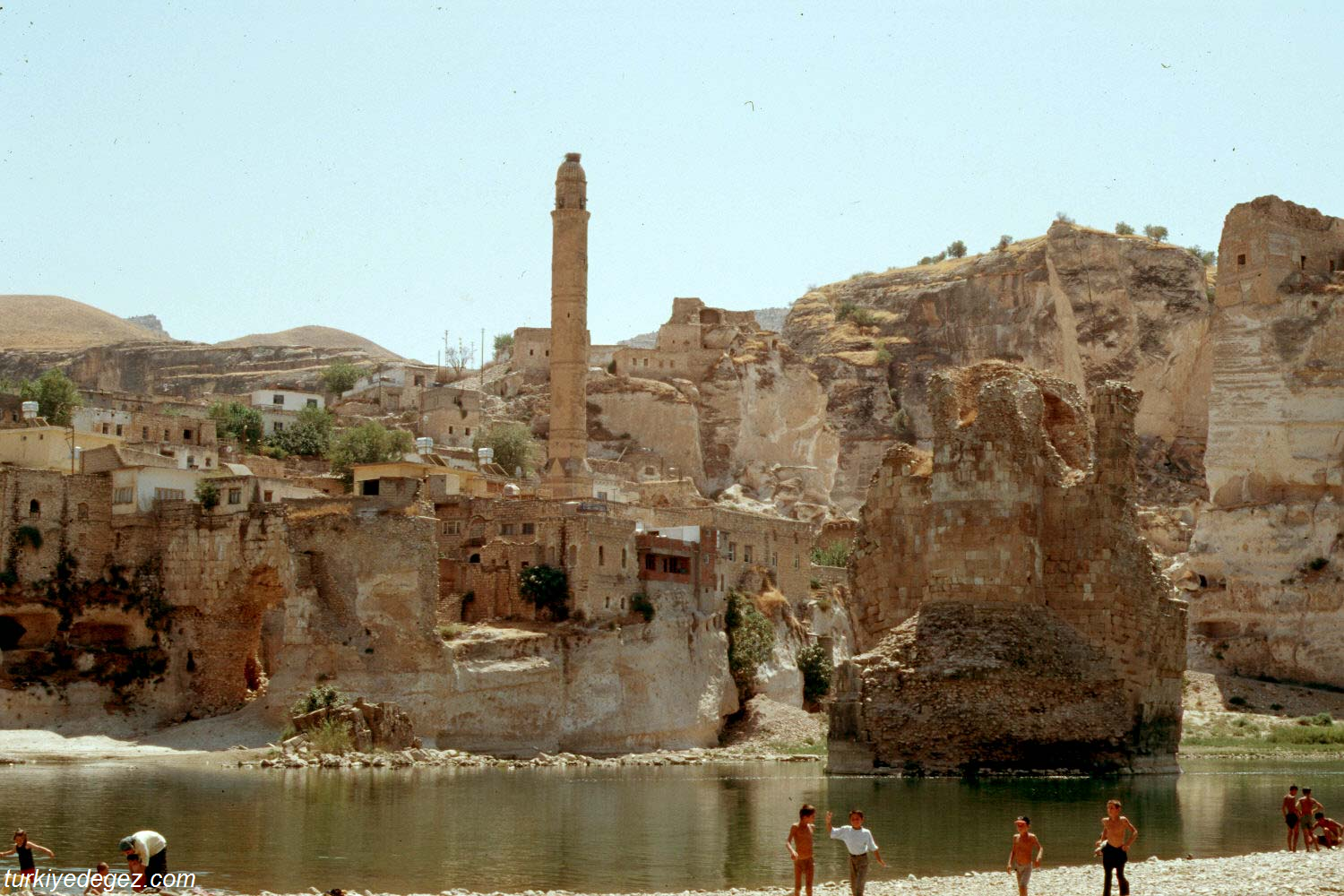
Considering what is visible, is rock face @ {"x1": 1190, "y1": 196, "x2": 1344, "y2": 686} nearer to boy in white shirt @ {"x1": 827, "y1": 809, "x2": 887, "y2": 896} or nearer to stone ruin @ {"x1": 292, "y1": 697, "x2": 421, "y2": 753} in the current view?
stone ruin @ {"x1": 292, "y1": 697, "x2": 421, "y2": 753}

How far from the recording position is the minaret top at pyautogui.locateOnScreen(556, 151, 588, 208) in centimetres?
7194

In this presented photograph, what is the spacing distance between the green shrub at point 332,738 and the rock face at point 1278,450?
34.5m

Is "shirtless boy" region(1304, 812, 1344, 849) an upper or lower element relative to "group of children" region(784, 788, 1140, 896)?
lower

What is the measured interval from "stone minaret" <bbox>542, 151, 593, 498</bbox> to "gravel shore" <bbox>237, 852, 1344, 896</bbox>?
146 feet

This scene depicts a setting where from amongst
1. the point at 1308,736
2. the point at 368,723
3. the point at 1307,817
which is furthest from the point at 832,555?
the point at 1307,817

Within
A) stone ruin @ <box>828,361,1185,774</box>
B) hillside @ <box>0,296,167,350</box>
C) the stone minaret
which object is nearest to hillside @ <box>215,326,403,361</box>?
hillside @ <box>0,296,167,350</box>

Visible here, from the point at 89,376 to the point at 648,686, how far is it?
53920 mm

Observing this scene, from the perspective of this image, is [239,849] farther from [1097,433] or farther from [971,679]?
[1097,433]

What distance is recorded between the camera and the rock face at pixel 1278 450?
234 feet

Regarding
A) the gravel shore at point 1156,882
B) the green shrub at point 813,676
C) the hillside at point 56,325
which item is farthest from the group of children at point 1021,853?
the hillside at point 56,325

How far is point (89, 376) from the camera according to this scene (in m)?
101

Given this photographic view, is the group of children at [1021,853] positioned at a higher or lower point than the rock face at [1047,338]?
lower

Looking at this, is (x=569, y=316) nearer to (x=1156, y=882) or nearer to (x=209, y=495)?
(x=209, y=495)

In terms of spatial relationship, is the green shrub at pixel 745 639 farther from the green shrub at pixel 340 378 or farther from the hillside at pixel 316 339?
the hillside at pixel 316 339
